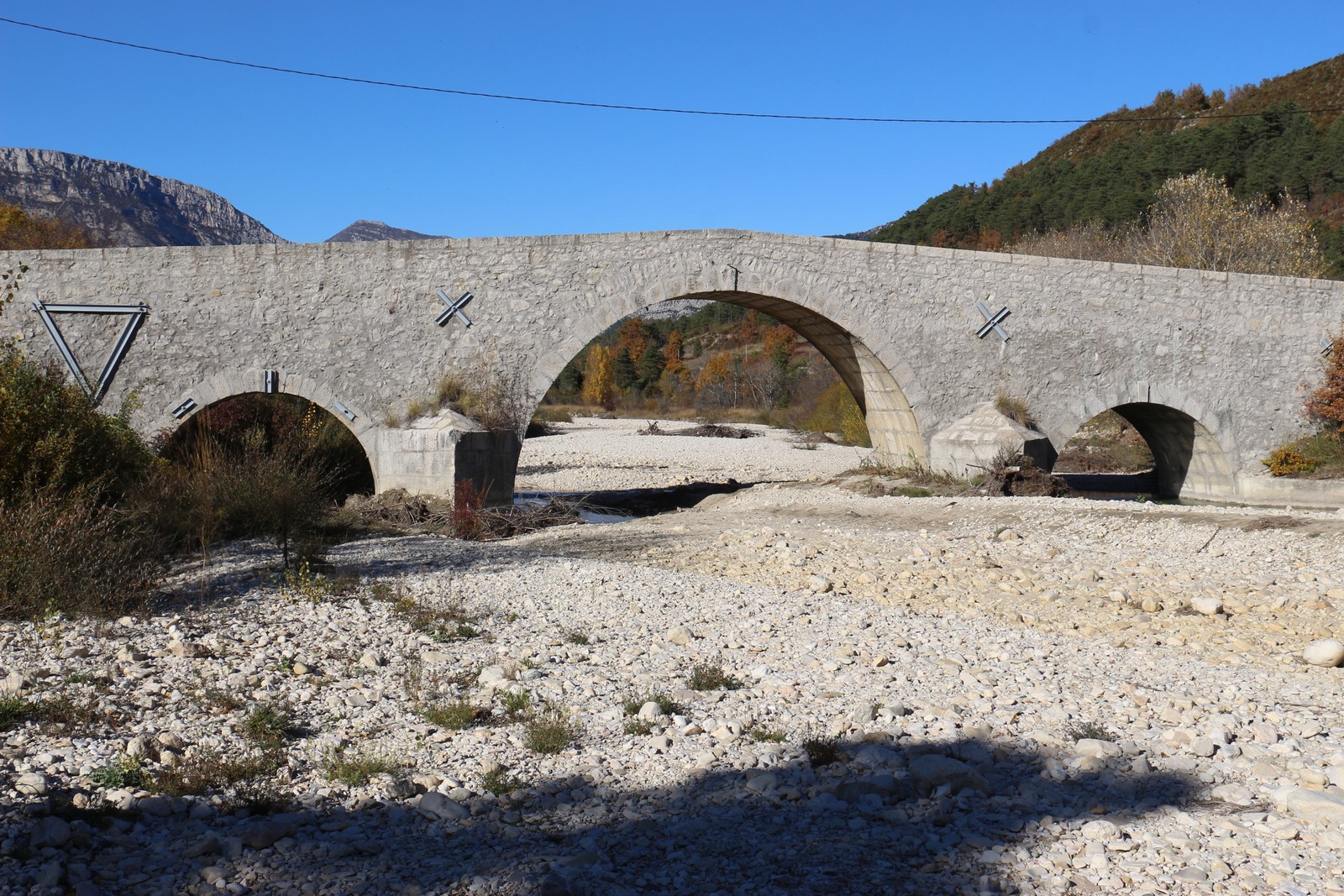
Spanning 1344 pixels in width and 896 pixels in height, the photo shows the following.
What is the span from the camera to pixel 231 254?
13.3m

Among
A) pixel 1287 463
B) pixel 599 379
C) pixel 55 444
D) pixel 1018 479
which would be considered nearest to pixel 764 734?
pixel 55 444

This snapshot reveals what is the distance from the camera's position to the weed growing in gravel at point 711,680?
5469 millimetres

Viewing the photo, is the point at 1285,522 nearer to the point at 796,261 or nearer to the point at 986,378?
the point at 986,378

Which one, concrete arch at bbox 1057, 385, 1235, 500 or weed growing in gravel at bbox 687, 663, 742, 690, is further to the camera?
concrete arch at bbox 1057, 385, 1235, 500

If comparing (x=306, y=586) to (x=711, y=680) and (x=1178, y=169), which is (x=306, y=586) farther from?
(x=1178, y=169)

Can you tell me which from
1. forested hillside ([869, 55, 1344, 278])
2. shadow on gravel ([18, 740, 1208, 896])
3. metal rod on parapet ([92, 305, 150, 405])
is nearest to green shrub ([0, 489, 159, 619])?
shadow on gravel ([18, 740, 1208, 896])

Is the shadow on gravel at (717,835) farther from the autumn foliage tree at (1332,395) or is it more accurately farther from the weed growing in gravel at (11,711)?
the autumn foliage tree at (1332,395)

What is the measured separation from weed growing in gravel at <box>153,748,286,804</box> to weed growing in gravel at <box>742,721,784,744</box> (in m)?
2.04

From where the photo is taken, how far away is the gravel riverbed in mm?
3422

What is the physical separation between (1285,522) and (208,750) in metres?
9.93

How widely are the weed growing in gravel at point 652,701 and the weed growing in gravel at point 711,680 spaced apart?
22 centimetres

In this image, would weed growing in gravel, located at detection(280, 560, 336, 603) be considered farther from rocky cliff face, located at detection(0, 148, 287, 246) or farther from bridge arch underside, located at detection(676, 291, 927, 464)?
rocky cliff face, located at detection(0, 148, 287, 246)

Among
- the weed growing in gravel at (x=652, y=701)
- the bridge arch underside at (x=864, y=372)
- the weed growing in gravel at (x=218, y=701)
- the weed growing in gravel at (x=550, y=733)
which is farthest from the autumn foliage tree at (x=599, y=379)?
the weed growing in gravel at (x=550, y=733)

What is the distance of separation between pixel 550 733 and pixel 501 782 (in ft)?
1.45
